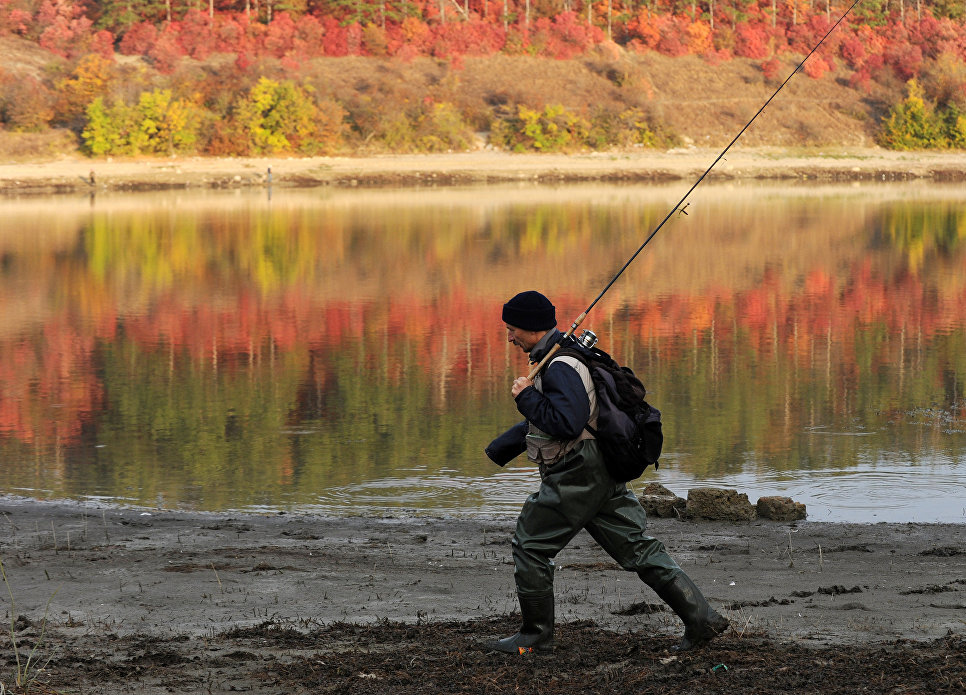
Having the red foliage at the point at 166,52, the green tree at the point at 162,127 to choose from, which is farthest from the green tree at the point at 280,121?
the red foliage at the point at 166,52

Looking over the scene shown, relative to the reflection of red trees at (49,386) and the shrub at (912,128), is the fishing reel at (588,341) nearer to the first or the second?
the reflection of red trees at (49,386)

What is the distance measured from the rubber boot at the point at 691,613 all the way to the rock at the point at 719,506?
123 inches

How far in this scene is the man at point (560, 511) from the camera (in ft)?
17.7

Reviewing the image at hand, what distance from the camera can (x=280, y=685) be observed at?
5273 millimetres

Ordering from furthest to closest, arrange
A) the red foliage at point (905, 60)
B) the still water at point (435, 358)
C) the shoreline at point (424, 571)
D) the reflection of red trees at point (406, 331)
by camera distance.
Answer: the red foliage at point (905, 60)
the reflection of red trees at point (406, 331)
the still water at point (435, 358)
the shoreline at point (424, 571)

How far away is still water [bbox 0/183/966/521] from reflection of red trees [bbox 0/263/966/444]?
7cm

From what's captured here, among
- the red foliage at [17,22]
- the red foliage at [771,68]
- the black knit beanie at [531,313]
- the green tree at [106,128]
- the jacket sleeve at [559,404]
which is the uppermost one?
the red foliage at [17,22]

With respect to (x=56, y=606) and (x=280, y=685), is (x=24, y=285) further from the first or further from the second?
(x=280, y=685)

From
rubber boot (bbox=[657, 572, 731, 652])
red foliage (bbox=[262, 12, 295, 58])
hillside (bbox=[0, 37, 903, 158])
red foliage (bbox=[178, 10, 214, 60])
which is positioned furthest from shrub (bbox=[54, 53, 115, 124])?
rubber boot (bbox=[657, 572, 731, 652])

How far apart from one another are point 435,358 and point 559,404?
11.2 meters

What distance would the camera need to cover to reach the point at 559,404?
5.29 metres

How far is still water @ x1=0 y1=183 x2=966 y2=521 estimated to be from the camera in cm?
1064

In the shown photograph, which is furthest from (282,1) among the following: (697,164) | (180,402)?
(180,402)

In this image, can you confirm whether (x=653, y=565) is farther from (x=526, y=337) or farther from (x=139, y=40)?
(x=139, y=40)
